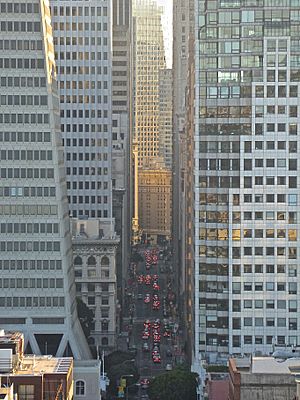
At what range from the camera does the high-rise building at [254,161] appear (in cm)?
16062

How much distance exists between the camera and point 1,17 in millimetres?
169250

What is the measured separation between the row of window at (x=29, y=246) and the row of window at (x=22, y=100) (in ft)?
68.6

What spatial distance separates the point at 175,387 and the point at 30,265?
98.6 ft

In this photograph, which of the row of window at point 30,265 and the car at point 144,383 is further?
the car at point 144,383

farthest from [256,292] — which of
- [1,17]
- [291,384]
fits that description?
[1,17]

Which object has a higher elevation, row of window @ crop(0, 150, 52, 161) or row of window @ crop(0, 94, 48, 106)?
row of window @ crop(0, 94, 48, 106)

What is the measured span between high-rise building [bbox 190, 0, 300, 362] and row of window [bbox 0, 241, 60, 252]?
25869 mm

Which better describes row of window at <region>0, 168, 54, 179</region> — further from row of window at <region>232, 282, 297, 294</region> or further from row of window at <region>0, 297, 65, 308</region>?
row of window at <region>232, 282, 297, 294</region>

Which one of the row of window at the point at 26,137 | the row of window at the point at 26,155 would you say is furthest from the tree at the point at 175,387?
the row of window at the point at 26,137

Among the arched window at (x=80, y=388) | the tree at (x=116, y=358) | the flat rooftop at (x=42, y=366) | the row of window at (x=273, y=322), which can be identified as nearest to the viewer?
the flat rooftop at (x=42, y=366)

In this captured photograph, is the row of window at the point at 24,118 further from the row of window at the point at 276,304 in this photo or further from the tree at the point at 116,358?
the tree at the point at 116,358

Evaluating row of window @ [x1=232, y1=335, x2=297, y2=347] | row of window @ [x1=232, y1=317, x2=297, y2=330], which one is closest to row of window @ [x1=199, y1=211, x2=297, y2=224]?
row of window @ [x1=232, y1=317, x2=297, y2=330]

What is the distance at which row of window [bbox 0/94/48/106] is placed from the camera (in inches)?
6555

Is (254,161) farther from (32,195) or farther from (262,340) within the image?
(32,195)
